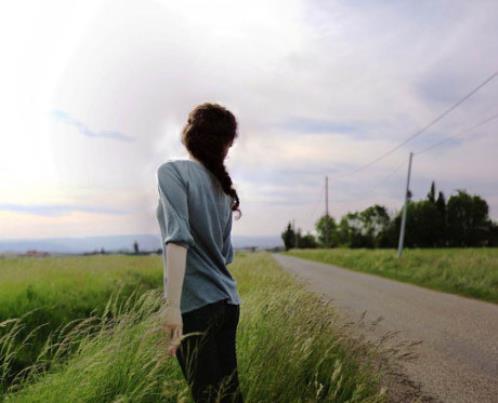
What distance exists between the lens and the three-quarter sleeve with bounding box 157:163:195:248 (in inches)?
90.4

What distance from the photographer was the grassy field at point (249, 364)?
3105 mm

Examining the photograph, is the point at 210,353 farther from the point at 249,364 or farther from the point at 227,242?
the point at 249,364

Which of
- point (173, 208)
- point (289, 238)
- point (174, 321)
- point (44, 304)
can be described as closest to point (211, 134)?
point (173, 208)

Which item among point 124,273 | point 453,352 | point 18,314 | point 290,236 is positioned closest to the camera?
point 453,352

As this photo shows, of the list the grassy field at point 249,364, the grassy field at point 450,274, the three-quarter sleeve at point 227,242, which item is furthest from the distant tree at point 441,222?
the three-quarter sleeve at point 227,242

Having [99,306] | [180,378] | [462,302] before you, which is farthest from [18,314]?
[462,302]

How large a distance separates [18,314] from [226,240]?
6224 mm

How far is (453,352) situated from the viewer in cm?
689

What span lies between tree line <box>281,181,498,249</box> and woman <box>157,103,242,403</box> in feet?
262

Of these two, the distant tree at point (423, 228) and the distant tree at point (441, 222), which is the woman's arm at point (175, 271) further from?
the distant tree at point (441, 222)

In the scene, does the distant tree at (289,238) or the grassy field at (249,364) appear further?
the distant tree at (289,238)

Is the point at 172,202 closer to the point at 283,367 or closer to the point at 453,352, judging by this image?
the point at 283,367

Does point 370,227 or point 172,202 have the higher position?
point 370,227

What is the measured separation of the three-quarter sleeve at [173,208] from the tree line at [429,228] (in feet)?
263
